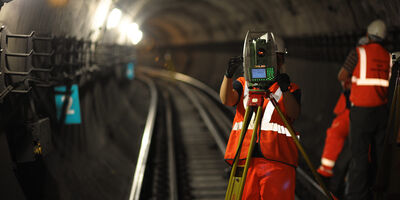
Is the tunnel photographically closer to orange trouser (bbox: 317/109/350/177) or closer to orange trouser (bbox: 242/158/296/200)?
orange trouser (bbox: 242/158/296/200)

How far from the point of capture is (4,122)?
12.2ft

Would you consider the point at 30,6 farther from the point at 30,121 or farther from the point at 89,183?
the point at 89,183

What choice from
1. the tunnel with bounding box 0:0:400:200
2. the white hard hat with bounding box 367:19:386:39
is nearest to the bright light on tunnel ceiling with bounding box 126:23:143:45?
the tunnel with bounding box 0:0:400:200

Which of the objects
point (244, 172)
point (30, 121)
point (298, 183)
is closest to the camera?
point (244, 172)

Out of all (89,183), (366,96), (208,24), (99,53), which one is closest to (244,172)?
(366,96)

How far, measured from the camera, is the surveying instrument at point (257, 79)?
3021 millimetres

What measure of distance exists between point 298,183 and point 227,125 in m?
4.74

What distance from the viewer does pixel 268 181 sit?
3.24m

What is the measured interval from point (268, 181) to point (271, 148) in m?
0.25

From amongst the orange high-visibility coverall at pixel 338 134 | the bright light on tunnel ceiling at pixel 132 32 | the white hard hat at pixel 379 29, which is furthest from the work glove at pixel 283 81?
the bright light on tunnel ceiling at pixel 132 32

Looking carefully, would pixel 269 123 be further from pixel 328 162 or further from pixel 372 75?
pixel 328 162

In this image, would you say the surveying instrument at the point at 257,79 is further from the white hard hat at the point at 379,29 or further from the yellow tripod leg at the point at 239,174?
the white hard hat at the point at 379,29

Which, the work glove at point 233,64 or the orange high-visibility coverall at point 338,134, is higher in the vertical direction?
the work glove at point 233,64

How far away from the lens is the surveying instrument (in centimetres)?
302
